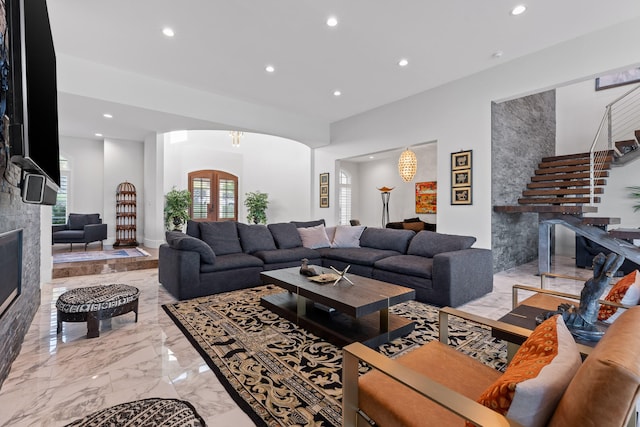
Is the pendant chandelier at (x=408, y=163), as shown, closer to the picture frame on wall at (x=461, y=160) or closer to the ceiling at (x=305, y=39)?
the picture frame on wall at (x=461, y=160)

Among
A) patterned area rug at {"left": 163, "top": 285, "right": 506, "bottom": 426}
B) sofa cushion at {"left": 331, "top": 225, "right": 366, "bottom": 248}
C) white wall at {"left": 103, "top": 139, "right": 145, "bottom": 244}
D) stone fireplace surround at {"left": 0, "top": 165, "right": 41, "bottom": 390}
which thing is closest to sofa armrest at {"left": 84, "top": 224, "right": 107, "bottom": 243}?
white wall at {"left": 103, "top": 139, "right": 145, "bottom": 244}

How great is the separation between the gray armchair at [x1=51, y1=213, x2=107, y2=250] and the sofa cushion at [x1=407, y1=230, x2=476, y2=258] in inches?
266

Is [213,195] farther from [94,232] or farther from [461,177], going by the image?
[461,177]

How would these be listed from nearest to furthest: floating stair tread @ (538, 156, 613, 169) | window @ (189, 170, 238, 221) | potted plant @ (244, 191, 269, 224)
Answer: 1. floating stair tread @ (538, 156, 613, 169)
2. window @ (189, 170, 238, 221)
3. potted plant @ (244, 191, 269, 224)

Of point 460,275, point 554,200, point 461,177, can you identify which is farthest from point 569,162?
point 460,275

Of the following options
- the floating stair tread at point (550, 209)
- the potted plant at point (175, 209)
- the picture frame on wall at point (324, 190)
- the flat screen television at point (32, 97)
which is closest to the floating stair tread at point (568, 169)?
the floating stair tread at point (550, 209)

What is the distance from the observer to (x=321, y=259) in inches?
189

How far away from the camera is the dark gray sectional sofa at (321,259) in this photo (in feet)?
11.2

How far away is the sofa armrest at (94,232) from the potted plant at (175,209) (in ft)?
4.30

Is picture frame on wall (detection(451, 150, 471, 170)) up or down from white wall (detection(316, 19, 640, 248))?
down

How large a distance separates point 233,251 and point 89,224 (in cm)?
506

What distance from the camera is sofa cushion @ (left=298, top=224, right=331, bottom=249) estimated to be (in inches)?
198

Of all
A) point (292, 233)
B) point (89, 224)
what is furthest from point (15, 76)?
point (89, 224)

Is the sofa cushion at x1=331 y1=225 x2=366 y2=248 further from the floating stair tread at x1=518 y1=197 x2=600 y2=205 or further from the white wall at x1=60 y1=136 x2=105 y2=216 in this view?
the white wall at x1=60 y1=136 x2=105 y2=216
